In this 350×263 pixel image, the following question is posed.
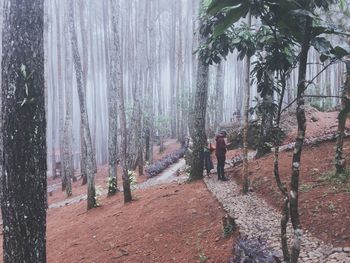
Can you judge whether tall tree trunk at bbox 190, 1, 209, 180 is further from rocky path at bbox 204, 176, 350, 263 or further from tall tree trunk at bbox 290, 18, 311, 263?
tall tree trunk at bbox 290, 18, 311, 263

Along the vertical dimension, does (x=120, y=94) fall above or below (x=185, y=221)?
above

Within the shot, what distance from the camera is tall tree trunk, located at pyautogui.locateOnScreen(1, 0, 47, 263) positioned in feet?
11.5

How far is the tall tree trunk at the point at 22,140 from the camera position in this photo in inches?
138

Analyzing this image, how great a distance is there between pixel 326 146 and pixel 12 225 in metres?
9.42

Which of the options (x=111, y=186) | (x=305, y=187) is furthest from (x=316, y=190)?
(x=111, y=186)

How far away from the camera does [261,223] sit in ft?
20.7

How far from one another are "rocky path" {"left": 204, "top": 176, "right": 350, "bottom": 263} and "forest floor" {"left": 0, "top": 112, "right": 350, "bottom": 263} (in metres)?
0.19

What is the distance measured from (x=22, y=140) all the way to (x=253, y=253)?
9.30 feet

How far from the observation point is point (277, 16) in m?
3.01

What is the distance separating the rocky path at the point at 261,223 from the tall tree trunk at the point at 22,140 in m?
3.02

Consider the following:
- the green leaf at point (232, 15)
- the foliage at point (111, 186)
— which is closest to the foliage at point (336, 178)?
the green leaf at point (232, 15)

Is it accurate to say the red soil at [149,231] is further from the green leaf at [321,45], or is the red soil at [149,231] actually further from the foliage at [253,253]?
the green leaf at [321,45]

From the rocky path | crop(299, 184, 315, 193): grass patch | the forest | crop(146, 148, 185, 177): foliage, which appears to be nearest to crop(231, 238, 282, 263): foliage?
the forest

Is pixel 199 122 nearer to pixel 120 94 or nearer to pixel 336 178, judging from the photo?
pixel 120 94
